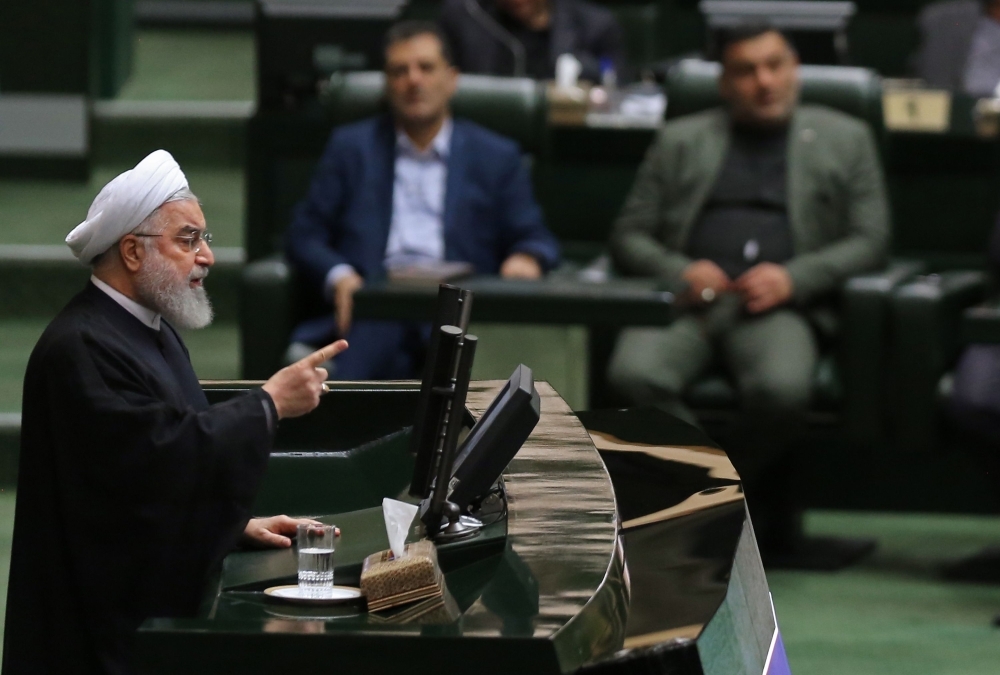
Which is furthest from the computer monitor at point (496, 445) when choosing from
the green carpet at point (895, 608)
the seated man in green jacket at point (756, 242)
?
the seated man in green jacket at point (756, 242)

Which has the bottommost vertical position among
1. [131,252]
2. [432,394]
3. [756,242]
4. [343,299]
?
[343,299]

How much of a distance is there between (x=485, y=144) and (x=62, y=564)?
2.73m

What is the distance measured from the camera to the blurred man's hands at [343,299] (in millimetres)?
4070

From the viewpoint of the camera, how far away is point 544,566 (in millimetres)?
1667

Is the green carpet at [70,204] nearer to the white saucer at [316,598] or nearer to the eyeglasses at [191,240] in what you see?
the eyeglasses at [191,240]

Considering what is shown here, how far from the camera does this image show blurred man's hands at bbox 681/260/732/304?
4.07 m

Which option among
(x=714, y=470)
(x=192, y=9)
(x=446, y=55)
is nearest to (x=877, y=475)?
(x=446, y=55)

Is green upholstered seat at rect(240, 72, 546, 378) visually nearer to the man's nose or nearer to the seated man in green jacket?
the seated man in green jacket

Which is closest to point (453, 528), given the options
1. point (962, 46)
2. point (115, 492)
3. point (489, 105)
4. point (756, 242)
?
point (115, 492)

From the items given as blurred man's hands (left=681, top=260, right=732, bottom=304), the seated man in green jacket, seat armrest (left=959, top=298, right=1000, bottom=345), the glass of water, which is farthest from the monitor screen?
blurred man's hands (left=681, top=260, right=732, bottom=304)

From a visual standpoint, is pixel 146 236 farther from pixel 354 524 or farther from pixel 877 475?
pixel 877 475

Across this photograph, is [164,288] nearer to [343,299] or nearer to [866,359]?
[343,299]

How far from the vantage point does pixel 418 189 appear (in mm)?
4539

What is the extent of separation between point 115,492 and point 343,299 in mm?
2270
